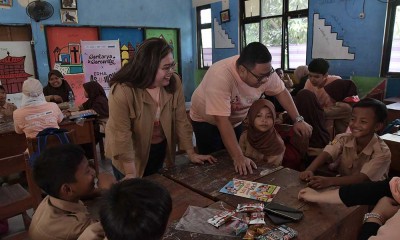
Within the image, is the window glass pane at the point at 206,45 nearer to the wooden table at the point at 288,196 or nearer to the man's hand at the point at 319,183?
the wooden table at the point at 288,196

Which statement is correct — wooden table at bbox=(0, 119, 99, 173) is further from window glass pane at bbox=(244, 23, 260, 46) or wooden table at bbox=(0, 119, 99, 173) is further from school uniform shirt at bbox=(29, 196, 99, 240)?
window glass pane at bbox=(244, 23, 260, 46)

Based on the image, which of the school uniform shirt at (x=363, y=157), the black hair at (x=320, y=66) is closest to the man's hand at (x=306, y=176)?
the school uniform shirt at (x=363, y=157)

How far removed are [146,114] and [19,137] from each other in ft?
7.82

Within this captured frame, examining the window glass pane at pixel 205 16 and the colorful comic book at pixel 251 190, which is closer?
the colorful comic book at pixel 251 190

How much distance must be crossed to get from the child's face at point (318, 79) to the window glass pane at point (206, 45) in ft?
16.2

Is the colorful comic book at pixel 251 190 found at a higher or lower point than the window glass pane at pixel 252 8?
lower

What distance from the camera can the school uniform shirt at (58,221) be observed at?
1136mm

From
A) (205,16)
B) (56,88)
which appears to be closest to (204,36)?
(205,16)

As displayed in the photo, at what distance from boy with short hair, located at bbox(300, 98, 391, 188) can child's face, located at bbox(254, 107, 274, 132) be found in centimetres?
40

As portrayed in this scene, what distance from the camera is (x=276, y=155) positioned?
2.14 meters

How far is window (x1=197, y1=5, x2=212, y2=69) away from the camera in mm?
8094

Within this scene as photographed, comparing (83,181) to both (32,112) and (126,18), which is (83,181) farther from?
(126,18)

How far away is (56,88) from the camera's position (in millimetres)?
4918

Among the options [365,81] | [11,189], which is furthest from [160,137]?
[365,81]
